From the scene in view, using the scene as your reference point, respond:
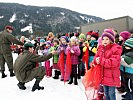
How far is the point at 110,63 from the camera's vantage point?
3752mm

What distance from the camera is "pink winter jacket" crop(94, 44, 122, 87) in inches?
148

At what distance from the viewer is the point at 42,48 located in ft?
26.3

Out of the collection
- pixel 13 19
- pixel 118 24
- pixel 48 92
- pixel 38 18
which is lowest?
pixel 48 92

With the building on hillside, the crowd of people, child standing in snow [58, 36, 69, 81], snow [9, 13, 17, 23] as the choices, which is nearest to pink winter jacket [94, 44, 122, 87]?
the crowd of people

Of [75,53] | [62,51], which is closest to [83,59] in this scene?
[75,53]

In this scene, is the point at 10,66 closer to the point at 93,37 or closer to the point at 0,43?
the point at 0,43

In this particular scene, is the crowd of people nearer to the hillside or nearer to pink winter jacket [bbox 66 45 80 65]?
pink winter jacket [bbox 66 45 80 65]

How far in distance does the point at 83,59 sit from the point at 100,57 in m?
2.50

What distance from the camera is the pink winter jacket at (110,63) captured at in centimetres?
377

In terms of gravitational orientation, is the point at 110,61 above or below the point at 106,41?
below

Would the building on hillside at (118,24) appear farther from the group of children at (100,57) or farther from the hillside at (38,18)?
the hillside at (38,18)

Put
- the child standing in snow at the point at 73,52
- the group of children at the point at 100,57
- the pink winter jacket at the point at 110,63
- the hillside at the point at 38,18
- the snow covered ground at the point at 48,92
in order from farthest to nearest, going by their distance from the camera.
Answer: the hillside at the point at 38,18 < the child standing in snow at the point at 73,52 < the snow covered ground at the point at 48,92 < the group of children at the point at 100,57 < the pink winter jacket at the point at 110,63

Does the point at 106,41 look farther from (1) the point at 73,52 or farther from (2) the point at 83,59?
(2) the point at 83,59

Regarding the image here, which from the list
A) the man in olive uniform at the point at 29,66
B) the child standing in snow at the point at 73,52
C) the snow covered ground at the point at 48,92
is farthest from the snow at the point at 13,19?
the man in olive uniform at the point at 29,66
